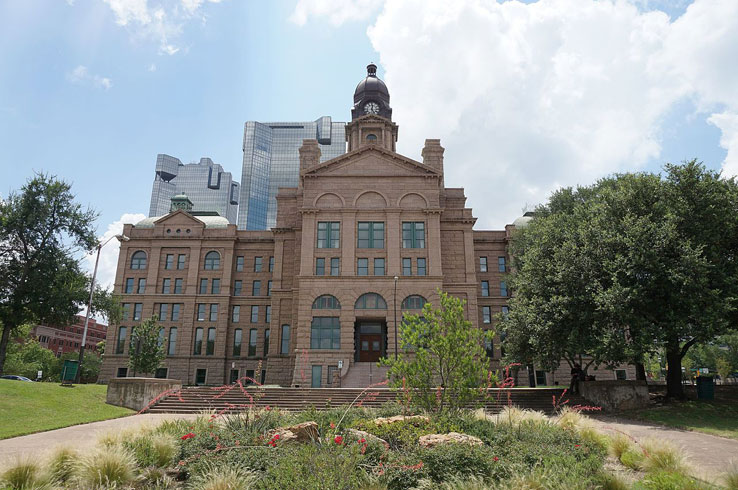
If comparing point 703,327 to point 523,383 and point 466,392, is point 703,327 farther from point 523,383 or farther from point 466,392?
point 523,383

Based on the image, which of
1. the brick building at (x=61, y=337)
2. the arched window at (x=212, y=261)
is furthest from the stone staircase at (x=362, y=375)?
the brick building at (x=61, y=337)

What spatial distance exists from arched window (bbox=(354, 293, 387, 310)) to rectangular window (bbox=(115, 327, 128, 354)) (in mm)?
32752

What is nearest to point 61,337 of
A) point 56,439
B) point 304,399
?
point 304,399

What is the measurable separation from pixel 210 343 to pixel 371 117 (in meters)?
36.8

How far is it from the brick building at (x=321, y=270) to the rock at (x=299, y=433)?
25.0 m

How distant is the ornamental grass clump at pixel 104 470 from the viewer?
400 inches

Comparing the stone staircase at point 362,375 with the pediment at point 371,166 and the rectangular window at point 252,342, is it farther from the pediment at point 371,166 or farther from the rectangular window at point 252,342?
the rectangular window at point 252,342

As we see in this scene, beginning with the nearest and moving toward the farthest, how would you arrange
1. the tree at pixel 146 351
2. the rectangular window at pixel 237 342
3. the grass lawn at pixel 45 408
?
the grass lawn at pixel 45 408 → the tree at pixel 146 351 → the rectangular window at pixel 237 342

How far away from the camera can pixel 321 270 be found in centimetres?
4772

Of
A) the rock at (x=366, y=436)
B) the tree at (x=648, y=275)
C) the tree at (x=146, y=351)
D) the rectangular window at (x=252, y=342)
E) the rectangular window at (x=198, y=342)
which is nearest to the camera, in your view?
the rock at (x=366, y=436)

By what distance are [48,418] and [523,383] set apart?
4808 centimetres

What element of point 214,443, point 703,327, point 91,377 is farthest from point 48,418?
point 91,377

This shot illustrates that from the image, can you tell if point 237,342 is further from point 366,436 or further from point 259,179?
point 259,179

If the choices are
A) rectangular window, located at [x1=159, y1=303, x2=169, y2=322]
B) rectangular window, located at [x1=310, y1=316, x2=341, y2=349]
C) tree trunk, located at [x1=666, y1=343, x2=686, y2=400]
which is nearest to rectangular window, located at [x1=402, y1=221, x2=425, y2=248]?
rectangular window, located at [x1=310, y1=316, x2=341, y2=349]
